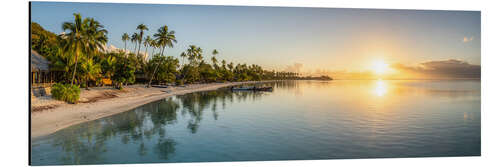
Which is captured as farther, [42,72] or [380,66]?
[42,72]

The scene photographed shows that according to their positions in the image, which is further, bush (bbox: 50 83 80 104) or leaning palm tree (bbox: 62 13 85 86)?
leaning palm tree (bbox: 62 13 85 86)

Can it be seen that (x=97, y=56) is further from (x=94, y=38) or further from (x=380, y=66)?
(x=380, y=66)

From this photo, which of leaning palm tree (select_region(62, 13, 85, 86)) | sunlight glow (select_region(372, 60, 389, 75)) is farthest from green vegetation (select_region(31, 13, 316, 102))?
sunlight glow (select_region(372, 60, 389, 75))

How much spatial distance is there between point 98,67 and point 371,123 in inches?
1195

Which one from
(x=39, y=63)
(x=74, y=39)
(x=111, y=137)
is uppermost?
(x=74, y=39)

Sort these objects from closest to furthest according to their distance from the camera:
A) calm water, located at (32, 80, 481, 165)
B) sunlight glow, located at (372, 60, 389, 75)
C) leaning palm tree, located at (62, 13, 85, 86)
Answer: calm water, located at (32, 80, 481, 165) < sunlight glow, located at (372, 60, 389, 75) < leaning palm tree, located at (62, 13, 85, 86)

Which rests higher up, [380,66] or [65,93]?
[380,66]

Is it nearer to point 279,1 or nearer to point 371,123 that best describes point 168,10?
point 279,1

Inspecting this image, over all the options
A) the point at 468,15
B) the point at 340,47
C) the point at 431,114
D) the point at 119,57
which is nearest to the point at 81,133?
the point at 340,47

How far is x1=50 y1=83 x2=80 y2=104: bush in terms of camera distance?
62.0 ft

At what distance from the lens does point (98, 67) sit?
3244 cm

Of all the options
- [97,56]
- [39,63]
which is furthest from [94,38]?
[97,56]

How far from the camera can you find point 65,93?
19172 mm

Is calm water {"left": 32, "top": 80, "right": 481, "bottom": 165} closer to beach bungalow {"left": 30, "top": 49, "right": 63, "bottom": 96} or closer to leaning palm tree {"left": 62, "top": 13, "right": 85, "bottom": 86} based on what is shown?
leaning palm tree {"left": 62, "top": 13, "right": 85, "bottom": 86}
